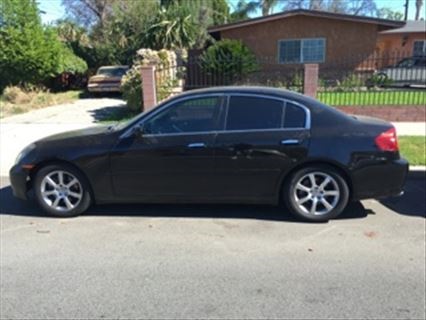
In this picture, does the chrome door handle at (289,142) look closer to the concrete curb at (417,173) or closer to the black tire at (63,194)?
the black tire at (63,194)

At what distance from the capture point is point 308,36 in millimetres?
21172

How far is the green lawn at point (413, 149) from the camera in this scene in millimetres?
6809

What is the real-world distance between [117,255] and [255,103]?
223 cm

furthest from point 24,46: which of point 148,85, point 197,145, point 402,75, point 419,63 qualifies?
point 419,63

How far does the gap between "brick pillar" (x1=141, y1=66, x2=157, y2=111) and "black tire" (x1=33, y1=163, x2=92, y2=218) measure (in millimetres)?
6470

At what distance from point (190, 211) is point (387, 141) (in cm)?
241

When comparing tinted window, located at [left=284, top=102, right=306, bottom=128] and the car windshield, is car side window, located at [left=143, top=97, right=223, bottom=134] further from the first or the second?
the car windshield

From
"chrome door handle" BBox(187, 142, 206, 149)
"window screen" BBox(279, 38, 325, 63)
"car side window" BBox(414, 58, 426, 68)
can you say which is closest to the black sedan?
"chrome door handle" BBox(187, 142, 206, 149)

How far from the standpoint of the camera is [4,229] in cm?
460

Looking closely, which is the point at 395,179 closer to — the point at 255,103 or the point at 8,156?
the point at 255,103

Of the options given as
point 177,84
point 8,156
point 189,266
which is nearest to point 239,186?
point 189,266

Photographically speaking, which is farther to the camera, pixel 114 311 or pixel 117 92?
pixel 117 92

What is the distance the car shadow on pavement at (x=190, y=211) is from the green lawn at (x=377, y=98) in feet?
25.2

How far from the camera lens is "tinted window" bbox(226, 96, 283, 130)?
4.65 meters
